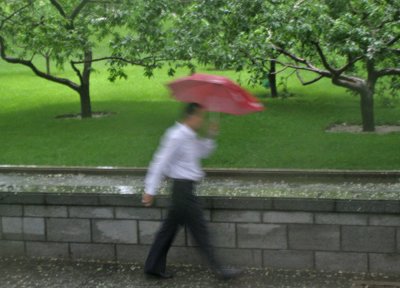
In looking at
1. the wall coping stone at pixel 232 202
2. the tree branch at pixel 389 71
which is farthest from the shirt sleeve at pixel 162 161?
the tree branch at pixel 389 71

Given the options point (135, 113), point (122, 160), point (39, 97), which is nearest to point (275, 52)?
point (122, 160)

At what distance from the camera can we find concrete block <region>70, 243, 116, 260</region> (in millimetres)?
5488

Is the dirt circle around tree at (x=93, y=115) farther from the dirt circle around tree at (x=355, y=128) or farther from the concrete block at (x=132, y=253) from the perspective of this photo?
the concrete block at (x=132, y=253)

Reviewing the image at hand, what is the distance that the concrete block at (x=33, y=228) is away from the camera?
5551 millimetres

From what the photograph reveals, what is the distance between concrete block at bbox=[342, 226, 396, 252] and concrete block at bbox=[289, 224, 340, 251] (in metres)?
0.08

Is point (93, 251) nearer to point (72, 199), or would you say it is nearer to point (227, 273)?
point (72, 199)

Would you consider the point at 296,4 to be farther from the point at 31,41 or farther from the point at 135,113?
the point at 135,113

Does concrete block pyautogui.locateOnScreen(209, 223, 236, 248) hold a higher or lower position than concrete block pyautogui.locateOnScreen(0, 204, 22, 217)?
lower

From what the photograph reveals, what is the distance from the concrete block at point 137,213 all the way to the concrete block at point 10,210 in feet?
3.13

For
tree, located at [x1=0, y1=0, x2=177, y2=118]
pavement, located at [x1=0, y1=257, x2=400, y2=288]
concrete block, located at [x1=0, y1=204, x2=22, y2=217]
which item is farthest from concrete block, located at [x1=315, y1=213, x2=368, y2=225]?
tree, located at [x1=0, y1=0, x2=177, y2=118]

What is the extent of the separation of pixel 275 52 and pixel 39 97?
13036 mm

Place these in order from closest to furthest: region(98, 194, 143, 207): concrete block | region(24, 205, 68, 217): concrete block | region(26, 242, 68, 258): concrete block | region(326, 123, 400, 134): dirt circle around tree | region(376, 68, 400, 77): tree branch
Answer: region(98, 194, 143, 207): concrete block → region(24, 205, 68, 217): concrete block → region(26, 242, 68, 258): concrete block → region(376, 68, 400, 77): tree branch → region(326, 123, 400, 134): dirt circle around tree

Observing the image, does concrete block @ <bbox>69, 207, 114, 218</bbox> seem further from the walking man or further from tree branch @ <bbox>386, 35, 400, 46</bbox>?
tree branch @ <bbox>386, 35, 400, 46</bbox>

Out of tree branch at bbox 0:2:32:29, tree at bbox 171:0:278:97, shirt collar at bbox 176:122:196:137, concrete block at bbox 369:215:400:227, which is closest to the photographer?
shirt collar at bbox 176:122:196:137
